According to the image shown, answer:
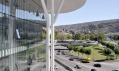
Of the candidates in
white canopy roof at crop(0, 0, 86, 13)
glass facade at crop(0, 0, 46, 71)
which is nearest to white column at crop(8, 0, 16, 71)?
glass facade at crop(0, 0, 46, 71)

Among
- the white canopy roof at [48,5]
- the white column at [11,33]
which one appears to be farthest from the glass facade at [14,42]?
the white canopy roof at [48,5]

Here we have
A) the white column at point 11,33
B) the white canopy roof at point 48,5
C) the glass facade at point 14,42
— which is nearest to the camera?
the glass facade at point 14,42

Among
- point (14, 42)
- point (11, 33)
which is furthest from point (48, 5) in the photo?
point (11, 33)

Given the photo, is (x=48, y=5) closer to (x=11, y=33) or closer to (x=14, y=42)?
(x=14, y=42)

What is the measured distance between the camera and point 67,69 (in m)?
51.9

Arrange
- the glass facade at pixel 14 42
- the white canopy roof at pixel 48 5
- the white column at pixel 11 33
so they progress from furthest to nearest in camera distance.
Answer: the white canopy roof at pixel 48 5 → the white column at pixel 11 33 → the glass facade at pixel 14 42

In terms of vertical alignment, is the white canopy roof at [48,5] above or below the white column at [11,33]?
above

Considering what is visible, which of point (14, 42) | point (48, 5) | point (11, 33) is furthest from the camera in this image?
point (48, 5)

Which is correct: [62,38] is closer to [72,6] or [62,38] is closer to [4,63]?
[72,6]

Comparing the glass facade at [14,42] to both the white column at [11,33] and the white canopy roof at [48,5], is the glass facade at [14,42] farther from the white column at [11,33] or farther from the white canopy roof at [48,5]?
the white canopy roof at [48,5]

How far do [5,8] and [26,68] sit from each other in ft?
13.0

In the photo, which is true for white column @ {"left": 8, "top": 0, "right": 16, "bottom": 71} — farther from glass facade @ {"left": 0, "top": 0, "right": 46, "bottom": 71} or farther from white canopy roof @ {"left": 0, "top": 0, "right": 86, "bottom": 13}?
white canopy roof @ {"left": 0, "top": 0, "right": 86, "bottom": 13}

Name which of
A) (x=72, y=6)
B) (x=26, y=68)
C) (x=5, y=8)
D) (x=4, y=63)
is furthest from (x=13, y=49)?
(x=72, y=6)

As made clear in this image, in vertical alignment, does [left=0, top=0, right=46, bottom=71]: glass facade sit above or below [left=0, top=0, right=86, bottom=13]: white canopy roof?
below
